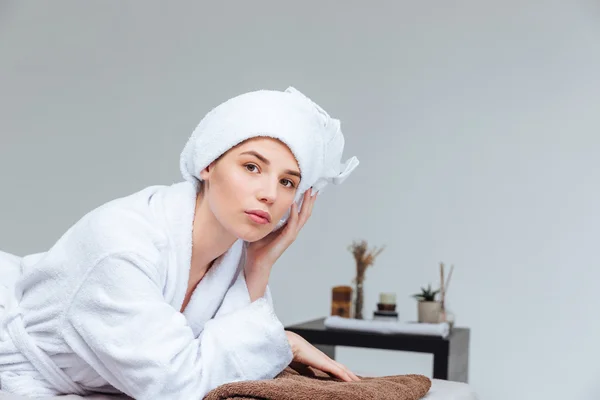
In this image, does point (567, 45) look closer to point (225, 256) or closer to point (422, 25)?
point (422, 25)

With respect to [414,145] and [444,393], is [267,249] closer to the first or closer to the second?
[444,393]

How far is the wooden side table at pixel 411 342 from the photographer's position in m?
2.64

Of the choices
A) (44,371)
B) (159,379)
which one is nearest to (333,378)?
(159,379)

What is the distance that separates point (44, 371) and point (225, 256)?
392 millimetres

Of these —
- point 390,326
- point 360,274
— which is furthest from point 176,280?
point 360,274

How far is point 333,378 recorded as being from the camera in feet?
4.79

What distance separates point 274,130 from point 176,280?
321 millimetres

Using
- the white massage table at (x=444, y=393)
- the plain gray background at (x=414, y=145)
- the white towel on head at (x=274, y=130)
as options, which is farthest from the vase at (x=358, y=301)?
the white towel on head at (x=274, y=130)

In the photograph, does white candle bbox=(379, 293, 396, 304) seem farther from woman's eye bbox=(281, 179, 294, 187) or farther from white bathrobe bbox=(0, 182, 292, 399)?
woman's eye bbox=(281, 179, 294, 187)

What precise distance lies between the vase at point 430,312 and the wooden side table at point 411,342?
0.09 metres

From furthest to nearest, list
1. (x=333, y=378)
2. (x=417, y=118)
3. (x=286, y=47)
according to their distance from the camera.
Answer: (x=286, y=47), (x=417, y=118), (x=333, y=378)

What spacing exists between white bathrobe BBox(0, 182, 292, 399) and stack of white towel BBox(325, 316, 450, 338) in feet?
4.54

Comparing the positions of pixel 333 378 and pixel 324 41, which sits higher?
pixel 324 41

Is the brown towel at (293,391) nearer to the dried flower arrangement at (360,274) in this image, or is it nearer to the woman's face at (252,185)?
the woman's face at (252,185)
